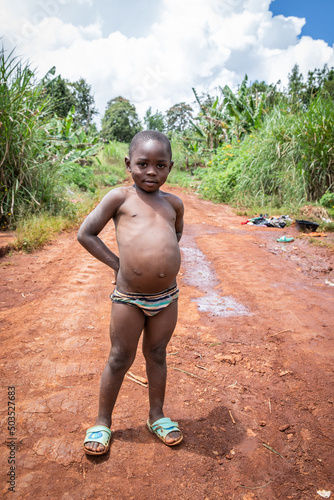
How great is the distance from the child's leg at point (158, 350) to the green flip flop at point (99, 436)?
25 cm

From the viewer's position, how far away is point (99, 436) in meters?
1.58

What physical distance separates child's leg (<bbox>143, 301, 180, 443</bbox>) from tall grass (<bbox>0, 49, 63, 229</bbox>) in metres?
4.69

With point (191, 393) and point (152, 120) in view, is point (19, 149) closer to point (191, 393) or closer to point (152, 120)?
point (191, 393)

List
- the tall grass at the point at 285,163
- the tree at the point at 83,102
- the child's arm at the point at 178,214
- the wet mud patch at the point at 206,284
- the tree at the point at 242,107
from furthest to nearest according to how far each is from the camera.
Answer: the tree at the point at 83,102, the tree at the point at 242,107, the tall grass at the point at 285,163, the wet mud patch at the point at 206,284, the child's arm at the point at 178,214

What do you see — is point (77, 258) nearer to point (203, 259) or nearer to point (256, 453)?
point (203, 259)

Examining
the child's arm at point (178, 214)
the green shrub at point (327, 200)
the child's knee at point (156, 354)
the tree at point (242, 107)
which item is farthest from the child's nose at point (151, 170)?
the tree at point (242, 107)

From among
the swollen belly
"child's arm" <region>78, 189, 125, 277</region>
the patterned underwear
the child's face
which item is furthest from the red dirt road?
the child's face

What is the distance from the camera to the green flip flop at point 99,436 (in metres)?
1.55

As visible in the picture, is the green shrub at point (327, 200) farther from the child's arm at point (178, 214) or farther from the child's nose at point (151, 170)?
the child's nose at point (151, 170)

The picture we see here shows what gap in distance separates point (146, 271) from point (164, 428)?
0.80m

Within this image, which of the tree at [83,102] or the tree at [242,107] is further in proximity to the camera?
the tree at [83,102]

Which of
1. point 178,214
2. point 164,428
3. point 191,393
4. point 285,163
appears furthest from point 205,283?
point 285,163

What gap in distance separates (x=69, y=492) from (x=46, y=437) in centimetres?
35

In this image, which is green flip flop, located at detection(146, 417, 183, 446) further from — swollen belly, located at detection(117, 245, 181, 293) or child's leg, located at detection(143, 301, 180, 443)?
swollen belly, located at detection(117, 245, 181, 293)
